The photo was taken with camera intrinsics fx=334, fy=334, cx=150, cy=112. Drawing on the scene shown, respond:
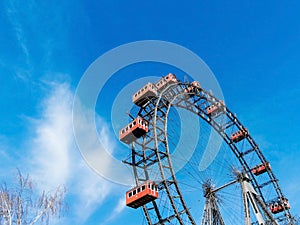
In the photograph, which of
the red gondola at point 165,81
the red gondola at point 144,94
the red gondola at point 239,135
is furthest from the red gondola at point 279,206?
the red gondola at point 144,94

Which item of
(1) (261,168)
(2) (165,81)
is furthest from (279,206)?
(2) (165,81)

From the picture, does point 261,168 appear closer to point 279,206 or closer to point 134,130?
point 279,206

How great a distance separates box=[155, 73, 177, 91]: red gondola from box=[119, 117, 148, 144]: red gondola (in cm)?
525

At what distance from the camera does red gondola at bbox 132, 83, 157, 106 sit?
25594mm

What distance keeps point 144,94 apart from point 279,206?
1672cm

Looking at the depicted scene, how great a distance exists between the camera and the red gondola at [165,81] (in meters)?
27.5

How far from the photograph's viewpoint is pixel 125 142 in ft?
77.2

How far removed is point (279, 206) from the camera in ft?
101

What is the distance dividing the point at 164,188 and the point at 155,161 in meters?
2.28

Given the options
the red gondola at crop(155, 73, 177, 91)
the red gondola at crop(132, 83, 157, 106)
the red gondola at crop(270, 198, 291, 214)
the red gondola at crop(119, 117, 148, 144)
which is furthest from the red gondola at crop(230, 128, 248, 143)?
the red gondola at crop(119, 117, 148, 144)

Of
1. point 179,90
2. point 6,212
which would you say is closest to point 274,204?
point 179,90

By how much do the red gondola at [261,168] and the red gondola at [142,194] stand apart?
51.7 ft

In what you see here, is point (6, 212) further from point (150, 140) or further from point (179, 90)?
point (179, 90)

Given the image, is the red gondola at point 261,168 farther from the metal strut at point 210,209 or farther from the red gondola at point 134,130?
the red gondola at point 134,130
